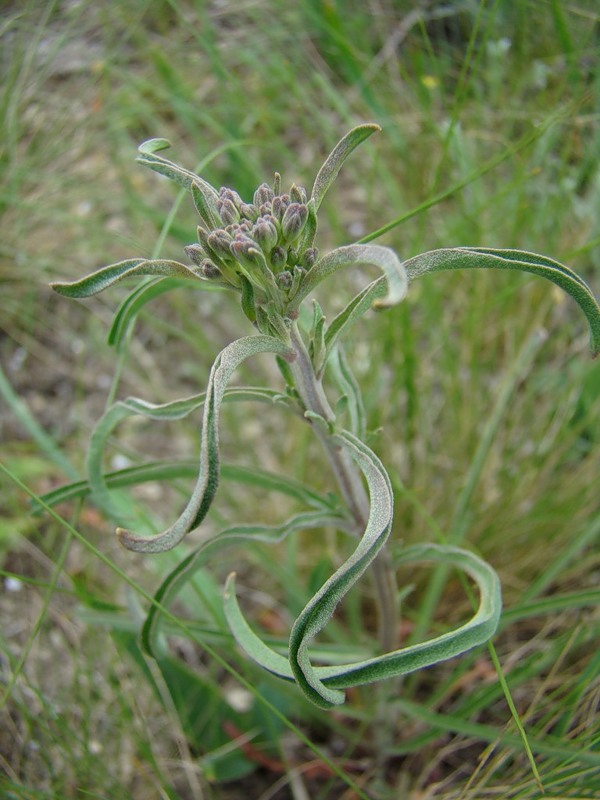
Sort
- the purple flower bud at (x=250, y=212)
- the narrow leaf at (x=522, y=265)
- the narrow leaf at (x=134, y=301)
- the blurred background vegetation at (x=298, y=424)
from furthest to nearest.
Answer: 1. the blurred background vegetation at (x=298, y=424)
2. the narrow leaf at (x=134, y=301)
3. the purple flower bud at (x=250, y=212)
4. the narrow leaf at (x=522, y=265)

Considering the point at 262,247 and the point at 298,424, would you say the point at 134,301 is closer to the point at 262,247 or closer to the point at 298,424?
the point at 262,247

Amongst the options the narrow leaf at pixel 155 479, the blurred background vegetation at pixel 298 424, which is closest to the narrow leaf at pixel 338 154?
the blurred background vegetation at pixel 298 424

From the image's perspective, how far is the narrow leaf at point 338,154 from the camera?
0.99 meters

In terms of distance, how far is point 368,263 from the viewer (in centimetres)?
90

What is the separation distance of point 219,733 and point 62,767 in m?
0.36

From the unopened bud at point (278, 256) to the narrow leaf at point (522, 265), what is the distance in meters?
0.18

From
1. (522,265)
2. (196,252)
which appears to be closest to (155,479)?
(196,252)

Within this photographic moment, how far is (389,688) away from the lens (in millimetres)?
1509

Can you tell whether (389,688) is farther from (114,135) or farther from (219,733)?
(114,135)

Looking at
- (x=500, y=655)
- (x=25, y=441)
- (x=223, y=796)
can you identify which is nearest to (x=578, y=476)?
(x=500, y=655)

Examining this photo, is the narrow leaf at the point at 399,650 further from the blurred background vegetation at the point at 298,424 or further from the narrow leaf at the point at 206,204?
the narrow leaf at the point at 206,204

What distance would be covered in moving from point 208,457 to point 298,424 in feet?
4.51

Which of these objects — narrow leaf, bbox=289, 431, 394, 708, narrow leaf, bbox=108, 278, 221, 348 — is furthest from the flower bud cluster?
narrow leaf, bbox=289, 431, 394, 708

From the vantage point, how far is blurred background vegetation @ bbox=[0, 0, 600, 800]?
1.60 m
